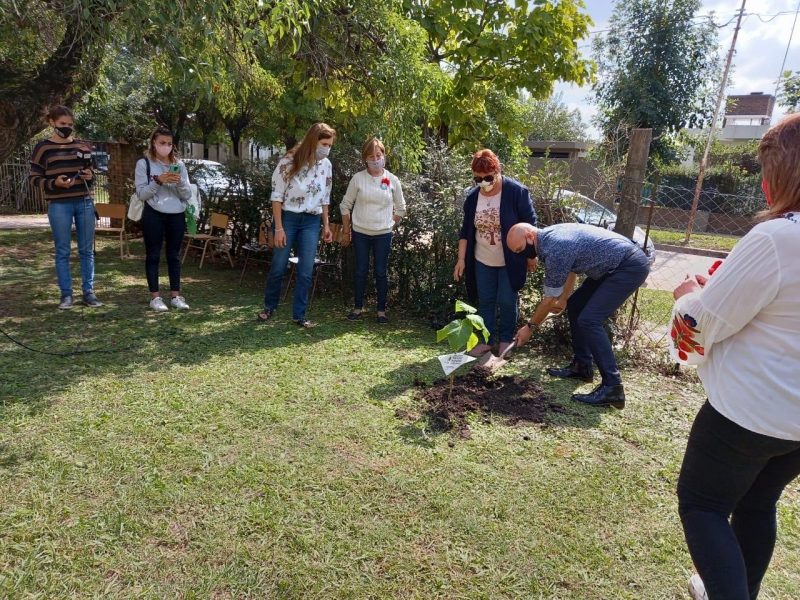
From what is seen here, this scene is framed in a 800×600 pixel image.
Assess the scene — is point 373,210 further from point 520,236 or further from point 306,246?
point 520,236

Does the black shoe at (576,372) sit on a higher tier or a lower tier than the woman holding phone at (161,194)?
lower

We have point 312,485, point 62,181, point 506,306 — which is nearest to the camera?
point 312,485

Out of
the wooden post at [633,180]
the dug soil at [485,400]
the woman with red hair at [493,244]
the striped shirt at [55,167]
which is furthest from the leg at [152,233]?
the wooden post at [633,180]

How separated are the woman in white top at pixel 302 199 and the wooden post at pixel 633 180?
9.04ft

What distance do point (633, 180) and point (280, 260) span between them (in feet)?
11.2

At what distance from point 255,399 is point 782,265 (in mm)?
3139

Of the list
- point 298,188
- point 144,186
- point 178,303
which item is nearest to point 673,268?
point 298,188

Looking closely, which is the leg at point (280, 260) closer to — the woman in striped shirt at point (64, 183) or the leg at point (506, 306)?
the woman in striped shirt at point (64, 183)

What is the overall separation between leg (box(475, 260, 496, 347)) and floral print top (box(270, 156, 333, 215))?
1.71 meters

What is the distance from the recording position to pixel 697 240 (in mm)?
16266

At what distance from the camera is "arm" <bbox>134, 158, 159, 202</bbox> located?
521 cm

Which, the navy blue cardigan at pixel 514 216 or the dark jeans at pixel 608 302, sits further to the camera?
the navy blue cardigan at pixel 514 216

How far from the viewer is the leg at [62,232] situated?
5195 mm

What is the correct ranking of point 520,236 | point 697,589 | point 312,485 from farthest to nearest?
point 520,236 < point 312,485 < point 697,589
